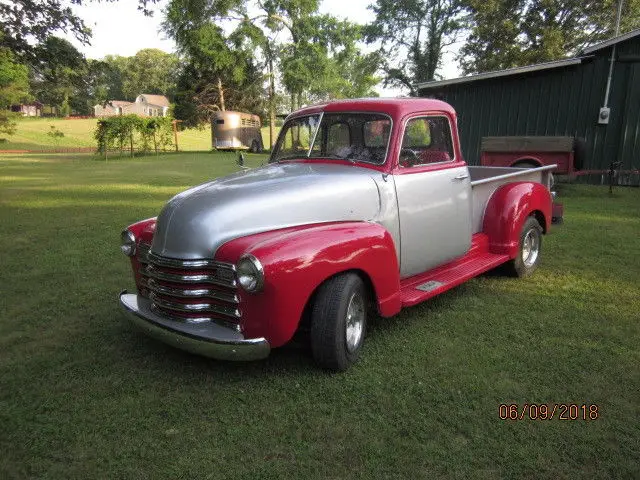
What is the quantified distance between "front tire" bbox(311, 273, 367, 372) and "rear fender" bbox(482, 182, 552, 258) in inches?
88.0

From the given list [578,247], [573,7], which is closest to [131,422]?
[578,247]

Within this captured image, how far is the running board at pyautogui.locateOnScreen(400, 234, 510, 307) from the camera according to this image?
12.1 feet

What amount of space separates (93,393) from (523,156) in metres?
10.4

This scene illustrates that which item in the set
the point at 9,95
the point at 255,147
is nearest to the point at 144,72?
the point at 9,95

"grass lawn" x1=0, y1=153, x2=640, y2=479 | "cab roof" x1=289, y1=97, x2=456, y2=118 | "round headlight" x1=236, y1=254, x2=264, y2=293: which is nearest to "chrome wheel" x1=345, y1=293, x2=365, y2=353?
"grass lawn" x1=0, y1=153, x2=640, y2=479

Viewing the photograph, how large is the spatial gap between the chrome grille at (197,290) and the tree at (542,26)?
92.1 feet

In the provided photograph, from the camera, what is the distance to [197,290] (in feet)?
9.53

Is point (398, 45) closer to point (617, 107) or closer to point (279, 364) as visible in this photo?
point (617, 107)

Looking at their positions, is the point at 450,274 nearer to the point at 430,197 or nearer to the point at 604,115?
the point at 430,197

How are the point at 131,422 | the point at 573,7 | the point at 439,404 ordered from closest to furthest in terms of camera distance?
1. the point at 131,422
2. the point at 439,404
3. the point at 573,7

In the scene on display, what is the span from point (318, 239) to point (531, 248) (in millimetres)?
3419

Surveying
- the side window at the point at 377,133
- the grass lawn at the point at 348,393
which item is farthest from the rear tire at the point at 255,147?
the side window at the point at 377,133

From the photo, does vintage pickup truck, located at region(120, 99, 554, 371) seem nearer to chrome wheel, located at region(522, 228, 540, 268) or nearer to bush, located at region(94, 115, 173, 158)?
chrome wheel, located at region(522, 228, 540, 268)

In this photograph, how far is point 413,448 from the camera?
243cm
